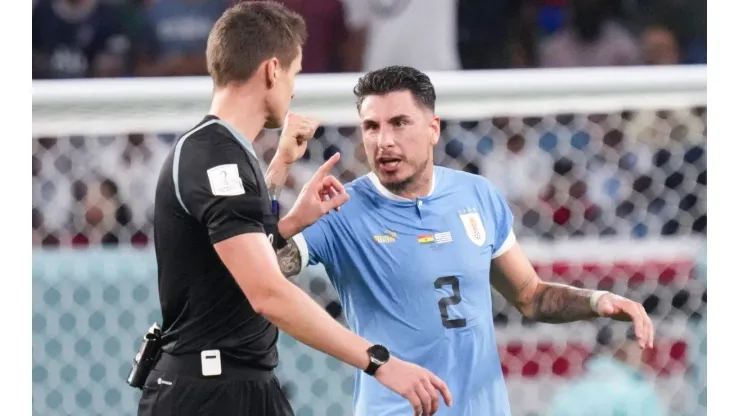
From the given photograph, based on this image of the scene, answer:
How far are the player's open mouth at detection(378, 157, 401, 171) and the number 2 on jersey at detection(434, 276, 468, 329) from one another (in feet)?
1.08

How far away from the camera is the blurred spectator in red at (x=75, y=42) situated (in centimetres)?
644

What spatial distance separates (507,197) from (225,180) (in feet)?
5.25

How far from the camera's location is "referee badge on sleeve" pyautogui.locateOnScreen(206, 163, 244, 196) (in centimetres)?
213

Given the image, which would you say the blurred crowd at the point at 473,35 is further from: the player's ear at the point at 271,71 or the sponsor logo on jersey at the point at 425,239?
the player's ear at the point at 271,71

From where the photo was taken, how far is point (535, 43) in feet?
21.6

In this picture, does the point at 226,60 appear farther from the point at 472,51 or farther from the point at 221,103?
the point at 472,51

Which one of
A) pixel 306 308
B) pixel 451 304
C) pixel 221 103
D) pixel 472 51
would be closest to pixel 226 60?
pixel 221 103

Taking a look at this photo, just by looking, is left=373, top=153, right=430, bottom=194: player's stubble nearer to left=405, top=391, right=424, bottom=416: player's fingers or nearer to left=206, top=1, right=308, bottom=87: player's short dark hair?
left=206, top=1, right=308, bottom=87: player's short dark hair

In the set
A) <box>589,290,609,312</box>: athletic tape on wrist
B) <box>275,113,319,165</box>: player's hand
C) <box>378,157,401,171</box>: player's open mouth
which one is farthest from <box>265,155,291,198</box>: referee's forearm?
<box>589,290,609,312</box>: athletic tape on wrist

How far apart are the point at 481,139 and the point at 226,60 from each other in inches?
50.4

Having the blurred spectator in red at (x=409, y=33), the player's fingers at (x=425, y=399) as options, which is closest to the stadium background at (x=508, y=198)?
the player's fingers at (x=425, y=399)

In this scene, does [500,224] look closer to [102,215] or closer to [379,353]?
[379,353]

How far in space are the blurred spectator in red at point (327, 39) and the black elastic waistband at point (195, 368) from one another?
3686 millimetres

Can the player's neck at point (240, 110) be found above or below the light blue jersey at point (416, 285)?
above
